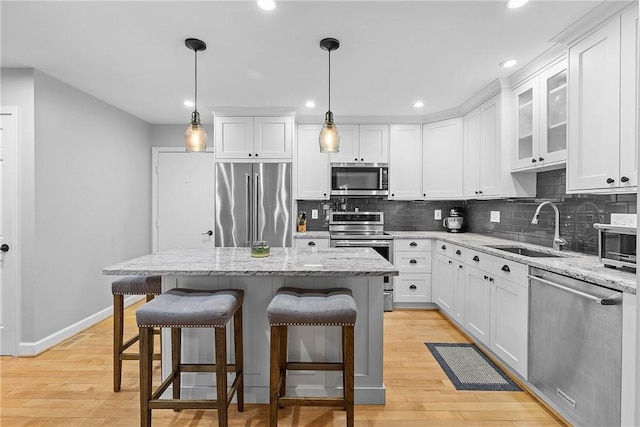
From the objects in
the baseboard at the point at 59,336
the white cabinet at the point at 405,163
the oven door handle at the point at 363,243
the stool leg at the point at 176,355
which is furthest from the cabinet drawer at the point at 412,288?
the baseboard at the point at 59,336

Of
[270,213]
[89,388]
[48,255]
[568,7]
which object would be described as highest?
[568,7]

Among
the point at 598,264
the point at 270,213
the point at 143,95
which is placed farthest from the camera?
the point at 270,213

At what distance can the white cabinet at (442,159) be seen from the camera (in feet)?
13.5

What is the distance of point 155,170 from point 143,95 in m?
1.46

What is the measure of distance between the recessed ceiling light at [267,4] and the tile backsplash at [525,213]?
2.59 meters

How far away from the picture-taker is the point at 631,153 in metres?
1.79

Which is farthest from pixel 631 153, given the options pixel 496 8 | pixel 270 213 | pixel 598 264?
pixel 270 213

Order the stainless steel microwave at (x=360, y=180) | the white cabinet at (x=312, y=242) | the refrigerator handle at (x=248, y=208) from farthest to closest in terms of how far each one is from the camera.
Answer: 1. the stainless steel microwave at (x=360, y=180)
2. the white cabinet at (x=312, y=242)
3. the refrigerator handle at (x=248, y=208)

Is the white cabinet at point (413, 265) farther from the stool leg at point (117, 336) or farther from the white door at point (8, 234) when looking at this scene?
the white door at point (8, 234)

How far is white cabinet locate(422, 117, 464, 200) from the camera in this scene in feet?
13.5

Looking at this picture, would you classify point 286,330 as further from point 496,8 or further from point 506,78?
point 506,78

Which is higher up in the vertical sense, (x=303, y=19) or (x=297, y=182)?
(x=303, y=19)

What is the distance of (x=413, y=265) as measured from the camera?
4.04 meters

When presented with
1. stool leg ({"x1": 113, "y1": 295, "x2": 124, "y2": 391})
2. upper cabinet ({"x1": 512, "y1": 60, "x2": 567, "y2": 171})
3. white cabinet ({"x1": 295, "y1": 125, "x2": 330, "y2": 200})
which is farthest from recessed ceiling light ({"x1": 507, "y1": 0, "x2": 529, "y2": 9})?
stool leg ({"x1": 113, "y1": 295, "x2": 124, "y2": 391})
